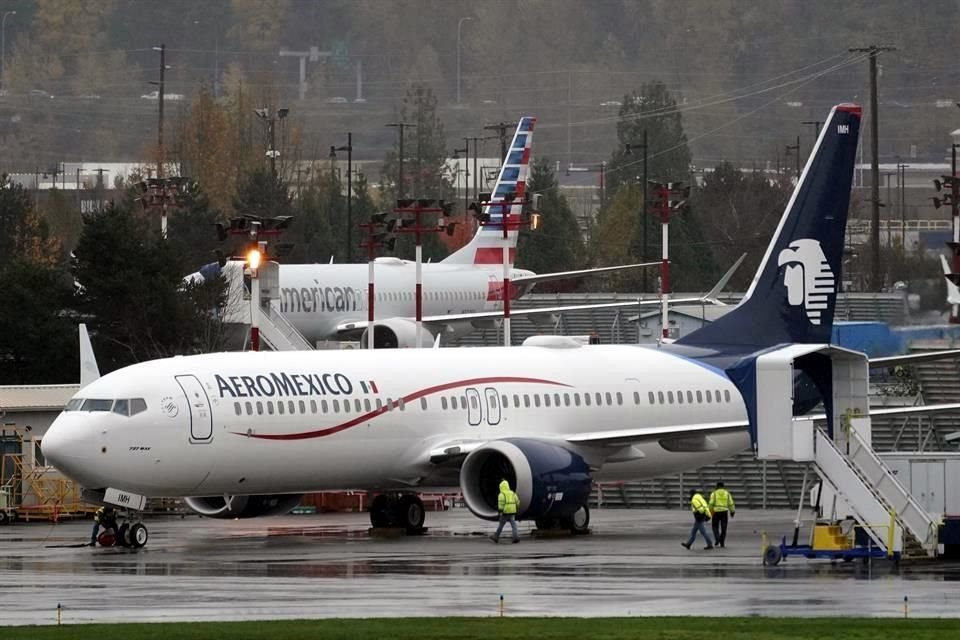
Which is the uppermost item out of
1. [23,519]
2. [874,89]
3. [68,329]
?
[874,89]

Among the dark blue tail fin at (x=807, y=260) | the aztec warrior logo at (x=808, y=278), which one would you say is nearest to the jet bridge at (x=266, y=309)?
the dark blue tail fin at (x=807, y=260)

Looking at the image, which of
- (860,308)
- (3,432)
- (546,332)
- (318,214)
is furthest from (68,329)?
(318,214)

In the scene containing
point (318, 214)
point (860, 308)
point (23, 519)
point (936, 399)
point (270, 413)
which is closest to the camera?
point (270, 413)

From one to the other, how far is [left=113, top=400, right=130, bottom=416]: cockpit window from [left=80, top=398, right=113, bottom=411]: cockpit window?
0.37ft

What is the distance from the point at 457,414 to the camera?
4488cm

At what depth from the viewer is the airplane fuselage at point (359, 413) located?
40062 mm

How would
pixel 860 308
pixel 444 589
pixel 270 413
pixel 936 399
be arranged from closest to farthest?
pixel 444 589 → pixel 270 413 → pixel 936 399 → pixel 860 308

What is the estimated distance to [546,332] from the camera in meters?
95.4

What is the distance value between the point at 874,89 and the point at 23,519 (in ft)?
186

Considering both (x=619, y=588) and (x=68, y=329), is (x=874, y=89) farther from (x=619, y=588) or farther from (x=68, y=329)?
(x=619, y=588)

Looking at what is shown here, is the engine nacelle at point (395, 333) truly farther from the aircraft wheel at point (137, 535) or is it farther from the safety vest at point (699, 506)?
the safety vest at point (699, 506)

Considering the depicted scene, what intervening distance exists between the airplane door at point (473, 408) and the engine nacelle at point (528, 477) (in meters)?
1.25

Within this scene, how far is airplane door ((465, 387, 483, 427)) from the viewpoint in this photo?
4512 cm

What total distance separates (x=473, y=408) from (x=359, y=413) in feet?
10.6
